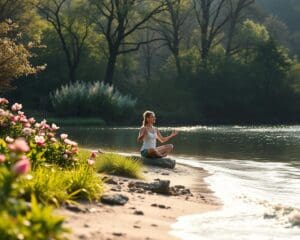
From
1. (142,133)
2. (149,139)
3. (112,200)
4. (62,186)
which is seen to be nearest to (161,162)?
(149,139)

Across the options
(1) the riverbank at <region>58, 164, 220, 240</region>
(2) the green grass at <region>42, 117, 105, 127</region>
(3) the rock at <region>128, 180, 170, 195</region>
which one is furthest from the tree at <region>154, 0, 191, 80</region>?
(1) the riverbank at <region>58, 164, 220, 240</region>

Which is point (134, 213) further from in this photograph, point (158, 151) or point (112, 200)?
point (158, 151)

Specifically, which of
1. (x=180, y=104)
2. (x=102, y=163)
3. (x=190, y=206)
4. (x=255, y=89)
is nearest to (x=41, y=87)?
(x=180, y=104)

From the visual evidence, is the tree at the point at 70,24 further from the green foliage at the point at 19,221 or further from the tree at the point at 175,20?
the green foliage at the point at 19,221

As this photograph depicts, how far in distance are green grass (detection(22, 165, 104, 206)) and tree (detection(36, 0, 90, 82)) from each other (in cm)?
4987

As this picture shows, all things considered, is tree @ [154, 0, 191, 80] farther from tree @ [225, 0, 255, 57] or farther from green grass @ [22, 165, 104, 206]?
green grass @ [22, 165, 104, 206]

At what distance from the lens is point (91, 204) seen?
27.5 ft

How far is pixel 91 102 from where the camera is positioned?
4881 centimetres

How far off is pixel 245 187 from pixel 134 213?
5.50m

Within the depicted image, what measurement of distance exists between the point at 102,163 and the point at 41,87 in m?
46.9

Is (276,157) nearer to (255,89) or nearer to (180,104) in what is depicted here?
(180,104)

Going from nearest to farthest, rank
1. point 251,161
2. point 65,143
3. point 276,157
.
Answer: point 65,143 → point 251,161 → point 276,157

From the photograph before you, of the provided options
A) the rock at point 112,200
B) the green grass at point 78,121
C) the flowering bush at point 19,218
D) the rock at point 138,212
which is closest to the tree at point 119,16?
the green grass at point 78,121

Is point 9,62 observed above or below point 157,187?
above
